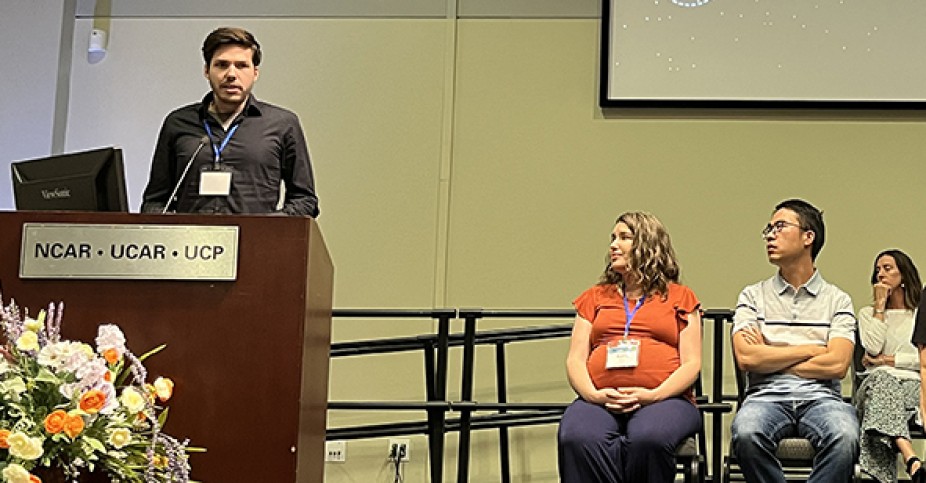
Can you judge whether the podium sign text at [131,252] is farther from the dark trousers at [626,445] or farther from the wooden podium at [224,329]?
the dark trousers at [626,445]

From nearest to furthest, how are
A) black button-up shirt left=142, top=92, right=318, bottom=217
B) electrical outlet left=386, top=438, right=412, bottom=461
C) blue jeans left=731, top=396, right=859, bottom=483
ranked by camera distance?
black button-up shirt left=142, top=92, right=318, bottom=217 → blue jeans left=731, top=396, right=859, bottom=483 → electrical outlet left=386, top=438, right=412, bottom=461

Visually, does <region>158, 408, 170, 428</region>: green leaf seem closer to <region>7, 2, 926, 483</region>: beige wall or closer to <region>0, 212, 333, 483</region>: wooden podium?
<region>0, 212, 333, 483</region>: wooden podium

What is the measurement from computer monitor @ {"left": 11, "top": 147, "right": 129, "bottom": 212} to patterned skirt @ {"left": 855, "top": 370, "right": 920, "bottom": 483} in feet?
7.54

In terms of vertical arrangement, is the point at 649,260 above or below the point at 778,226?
below

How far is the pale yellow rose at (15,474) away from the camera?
176 centimetres

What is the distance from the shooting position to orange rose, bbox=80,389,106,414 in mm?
1835

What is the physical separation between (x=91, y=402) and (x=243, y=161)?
124cm

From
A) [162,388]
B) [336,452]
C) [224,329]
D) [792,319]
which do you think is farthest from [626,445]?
[336,452]

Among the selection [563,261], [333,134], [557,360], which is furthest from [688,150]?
[333,134]

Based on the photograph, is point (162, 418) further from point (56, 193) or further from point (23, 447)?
point (56, 193)

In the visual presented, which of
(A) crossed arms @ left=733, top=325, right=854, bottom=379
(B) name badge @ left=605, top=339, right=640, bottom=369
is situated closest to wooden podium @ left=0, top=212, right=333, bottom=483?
(B) name badge @ left=605, top=339, right=640, bottom=369

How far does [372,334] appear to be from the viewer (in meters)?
5.36

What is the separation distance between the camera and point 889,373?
380 cm

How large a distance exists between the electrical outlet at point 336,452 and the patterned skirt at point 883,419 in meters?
2.31
